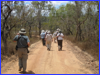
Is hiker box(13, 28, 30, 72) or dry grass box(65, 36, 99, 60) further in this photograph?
dry grass box(65, 36, 99, 60)

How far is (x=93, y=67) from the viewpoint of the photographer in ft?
25.0

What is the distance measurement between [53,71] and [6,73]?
211cm

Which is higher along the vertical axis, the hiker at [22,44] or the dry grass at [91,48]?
the hiker at [22,44]

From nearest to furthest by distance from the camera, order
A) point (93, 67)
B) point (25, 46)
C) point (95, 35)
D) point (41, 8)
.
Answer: point (25, 46) → point (93, 67) → point (95, 35) → point (41, 8)

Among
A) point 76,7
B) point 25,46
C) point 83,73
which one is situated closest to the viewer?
point 25,46

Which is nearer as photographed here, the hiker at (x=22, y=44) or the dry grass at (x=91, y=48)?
the hiker at (x=22, y=44)

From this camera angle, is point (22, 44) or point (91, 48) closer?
point (22, 44)

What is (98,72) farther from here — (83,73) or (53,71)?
(53,71)

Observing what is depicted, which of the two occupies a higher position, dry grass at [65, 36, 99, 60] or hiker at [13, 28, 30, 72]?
hiker at [13, 28, 30, 72]

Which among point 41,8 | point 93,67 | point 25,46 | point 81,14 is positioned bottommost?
point 93,67

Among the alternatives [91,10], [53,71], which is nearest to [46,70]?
[53,71]

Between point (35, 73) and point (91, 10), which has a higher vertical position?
point (91, 10)

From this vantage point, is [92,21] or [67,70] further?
[92,21]

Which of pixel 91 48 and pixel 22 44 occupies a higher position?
pixel 22 44
